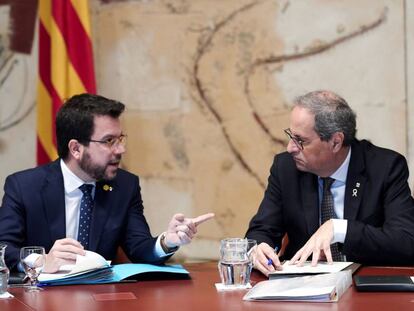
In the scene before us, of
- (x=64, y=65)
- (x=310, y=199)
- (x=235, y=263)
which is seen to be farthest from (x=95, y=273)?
(x=64, y=65)

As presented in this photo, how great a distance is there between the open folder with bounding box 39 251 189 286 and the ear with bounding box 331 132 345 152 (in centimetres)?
97

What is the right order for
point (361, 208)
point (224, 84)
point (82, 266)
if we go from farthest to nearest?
point (224, 84) → point (361, 208) → point (82, 266)

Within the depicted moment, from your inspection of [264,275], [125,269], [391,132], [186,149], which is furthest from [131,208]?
[391,132]

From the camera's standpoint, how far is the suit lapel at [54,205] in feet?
11.5

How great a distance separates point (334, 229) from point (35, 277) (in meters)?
1.16

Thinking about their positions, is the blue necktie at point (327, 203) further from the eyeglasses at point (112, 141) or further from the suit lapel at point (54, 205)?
the suit lapel at point (54, 205)

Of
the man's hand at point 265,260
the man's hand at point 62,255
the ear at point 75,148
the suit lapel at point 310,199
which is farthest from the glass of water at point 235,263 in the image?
the ear at point 75,148

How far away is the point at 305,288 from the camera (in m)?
2.55

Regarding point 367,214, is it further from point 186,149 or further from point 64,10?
point 64,10

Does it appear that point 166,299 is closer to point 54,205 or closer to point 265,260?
point 265,260

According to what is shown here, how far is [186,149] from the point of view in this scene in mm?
5051

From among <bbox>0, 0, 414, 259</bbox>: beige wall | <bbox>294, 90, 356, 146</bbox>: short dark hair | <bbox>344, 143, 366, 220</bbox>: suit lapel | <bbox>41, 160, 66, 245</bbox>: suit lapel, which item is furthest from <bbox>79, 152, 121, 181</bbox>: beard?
<bbox>0, 0, 414, 259</bbox>: beige wall

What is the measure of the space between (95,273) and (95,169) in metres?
0.73

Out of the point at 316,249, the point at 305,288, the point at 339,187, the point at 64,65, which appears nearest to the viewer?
the point at 305,288
